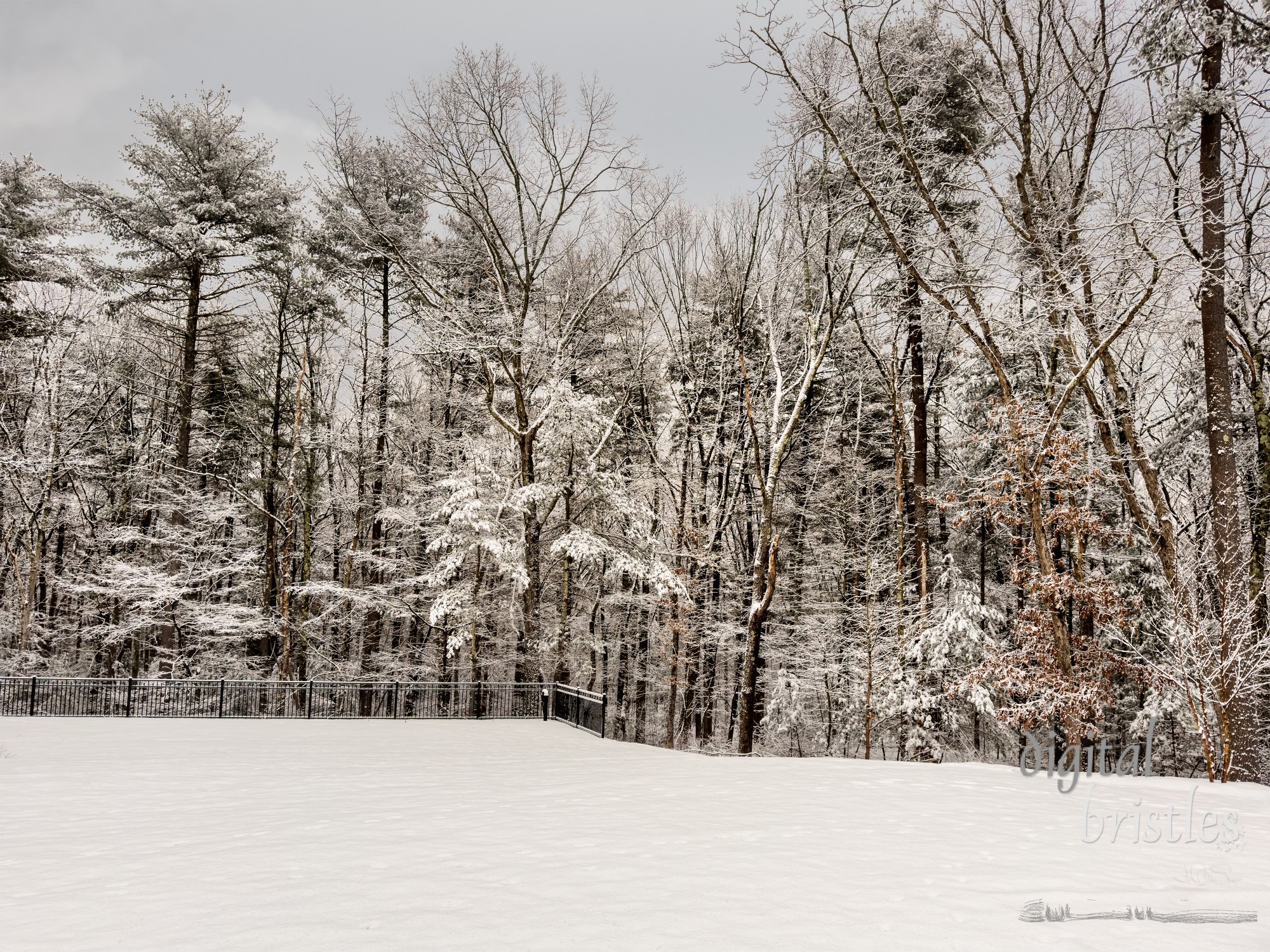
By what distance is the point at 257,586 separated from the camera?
27.0m

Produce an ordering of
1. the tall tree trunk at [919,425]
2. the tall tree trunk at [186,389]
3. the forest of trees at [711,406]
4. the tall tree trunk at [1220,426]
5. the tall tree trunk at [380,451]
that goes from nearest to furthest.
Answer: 1. the tall tree trunk at [1220,426]
2. the forest of trees at [711,406]
3. the tall tree trunk at [919,425]
4. the tall tree trunk at [186,389]
5. the tall tree trunk at [380,451]

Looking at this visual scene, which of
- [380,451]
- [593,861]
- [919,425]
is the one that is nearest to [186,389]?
[380,451]

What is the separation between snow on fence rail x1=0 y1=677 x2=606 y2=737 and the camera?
17.3m

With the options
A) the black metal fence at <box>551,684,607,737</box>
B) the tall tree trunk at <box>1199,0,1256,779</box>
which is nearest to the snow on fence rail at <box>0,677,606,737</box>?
the black metal fence at <box>551,684,607,737</box>

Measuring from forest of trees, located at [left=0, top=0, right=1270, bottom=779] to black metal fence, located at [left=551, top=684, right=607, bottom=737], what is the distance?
7.09 ft

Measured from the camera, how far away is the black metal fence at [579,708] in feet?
52.9

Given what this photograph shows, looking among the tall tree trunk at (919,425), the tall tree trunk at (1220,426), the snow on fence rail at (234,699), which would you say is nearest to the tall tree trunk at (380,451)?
the snow on fence rail at (234,699)

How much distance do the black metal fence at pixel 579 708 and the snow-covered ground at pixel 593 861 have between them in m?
5.44

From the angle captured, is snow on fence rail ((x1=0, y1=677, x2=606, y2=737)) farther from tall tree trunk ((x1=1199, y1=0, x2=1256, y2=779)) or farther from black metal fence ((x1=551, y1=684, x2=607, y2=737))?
tall tree trunk ((x1=1199, y1=0, x2=1256, y2=779))

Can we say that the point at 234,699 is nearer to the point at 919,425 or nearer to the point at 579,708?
the point at 579,708

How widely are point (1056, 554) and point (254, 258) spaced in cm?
2511

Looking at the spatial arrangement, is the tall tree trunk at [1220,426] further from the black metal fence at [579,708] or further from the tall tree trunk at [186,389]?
the tall tree trunk at [186,389]

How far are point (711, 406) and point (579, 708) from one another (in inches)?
479

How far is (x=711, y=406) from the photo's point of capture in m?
25.5
